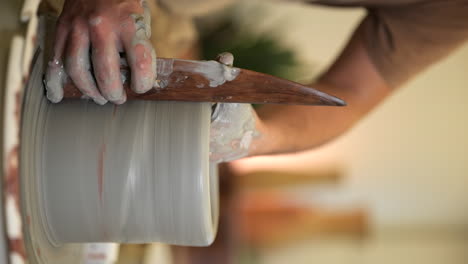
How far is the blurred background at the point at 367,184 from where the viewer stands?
2.72m

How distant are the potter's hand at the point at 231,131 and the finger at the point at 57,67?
0.69ft

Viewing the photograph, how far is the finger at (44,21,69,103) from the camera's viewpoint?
54 centimetres

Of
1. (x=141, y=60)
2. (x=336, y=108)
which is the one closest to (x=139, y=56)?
(x=141, y=60)

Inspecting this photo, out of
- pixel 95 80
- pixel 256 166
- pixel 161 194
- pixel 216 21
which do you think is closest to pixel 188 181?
pixel 161 194

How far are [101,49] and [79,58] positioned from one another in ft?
0.10

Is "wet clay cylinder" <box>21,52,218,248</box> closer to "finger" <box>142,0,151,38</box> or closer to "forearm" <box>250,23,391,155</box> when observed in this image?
"finger" <box>142,0,151,38</box>

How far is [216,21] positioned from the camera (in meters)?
1.98

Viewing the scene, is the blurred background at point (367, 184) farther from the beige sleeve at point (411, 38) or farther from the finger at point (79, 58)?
the finger at point (79, 58)

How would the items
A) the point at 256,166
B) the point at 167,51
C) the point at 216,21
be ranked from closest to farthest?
the point at 167,51, the point at 216,21, the point at 256,166

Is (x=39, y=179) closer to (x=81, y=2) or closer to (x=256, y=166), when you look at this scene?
(x=81, y=2)

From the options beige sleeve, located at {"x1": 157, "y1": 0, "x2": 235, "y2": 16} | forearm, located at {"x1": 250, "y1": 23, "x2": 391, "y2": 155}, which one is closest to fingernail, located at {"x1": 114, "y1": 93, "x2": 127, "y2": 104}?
forearm, located at {"x1": 250, "y1": 23, "x2": 391, "y2": 155}

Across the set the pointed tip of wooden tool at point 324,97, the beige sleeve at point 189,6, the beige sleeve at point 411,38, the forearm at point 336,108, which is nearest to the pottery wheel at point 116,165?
the pointed tip of wooden tool at point 324,97

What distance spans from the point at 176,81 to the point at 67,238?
0.27 metres

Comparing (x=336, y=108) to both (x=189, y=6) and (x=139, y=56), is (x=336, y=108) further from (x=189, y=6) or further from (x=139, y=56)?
(x=189, y=6)
